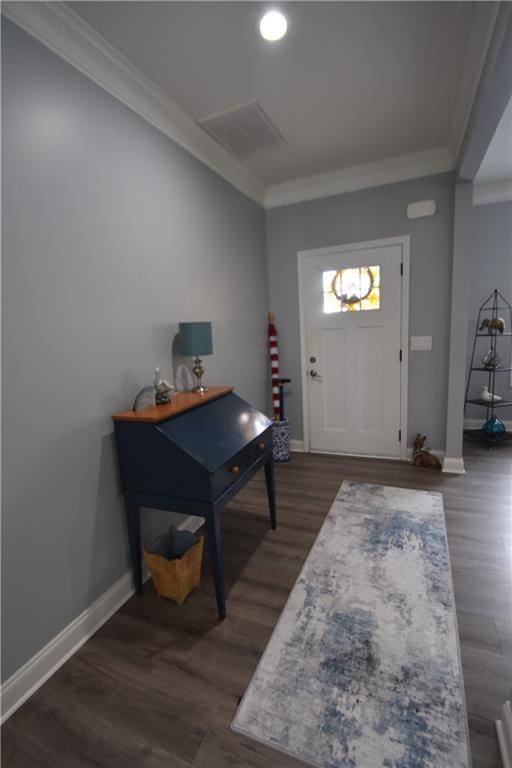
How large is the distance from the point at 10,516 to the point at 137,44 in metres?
2.16

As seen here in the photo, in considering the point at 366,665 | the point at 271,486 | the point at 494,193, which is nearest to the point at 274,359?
the point at 271,486

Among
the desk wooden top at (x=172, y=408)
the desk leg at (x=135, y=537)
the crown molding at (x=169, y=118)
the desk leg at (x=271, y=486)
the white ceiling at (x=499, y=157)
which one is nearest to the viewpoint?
the crown molding at (x=169, y=118)

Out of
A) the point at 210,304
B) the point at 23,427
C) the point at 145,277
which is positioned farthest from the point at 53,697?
the point at 210,304

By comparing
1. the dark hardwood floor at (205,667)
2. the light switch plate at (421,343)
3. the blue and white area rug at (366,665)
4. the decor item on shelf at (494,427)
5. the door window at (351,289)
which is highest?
the door window at (351,289)

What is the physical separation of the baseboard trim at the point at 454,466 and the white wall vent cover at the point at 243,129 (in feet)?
9.83

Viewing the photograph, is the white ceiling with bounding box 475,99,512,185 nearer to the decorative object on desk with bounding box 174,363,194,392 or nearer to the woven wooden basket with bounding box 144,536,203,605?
the decorative object on desk with bounding box 174,363,194,392

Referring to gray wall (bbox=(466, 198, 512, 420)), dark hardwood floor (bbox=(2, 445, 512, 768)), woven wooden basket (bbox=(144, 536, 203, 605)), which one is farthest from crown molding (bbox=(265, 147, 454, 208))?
woven wooden basket (bbox=(144, 536, 203, 605))

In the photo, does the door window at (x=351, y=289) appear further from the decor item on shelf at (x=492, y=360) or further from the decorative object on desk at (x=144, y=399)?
the decorative object on desk at (x=144, y=399)

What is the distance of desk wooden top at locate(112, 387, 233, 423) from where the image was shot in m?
1.60

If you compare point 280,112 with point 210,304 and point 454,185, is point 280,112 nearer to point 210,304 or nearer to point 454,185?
point 210,304

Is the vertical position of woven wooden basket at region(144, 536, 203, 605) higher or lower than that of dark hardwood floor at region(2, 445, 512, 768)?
higher

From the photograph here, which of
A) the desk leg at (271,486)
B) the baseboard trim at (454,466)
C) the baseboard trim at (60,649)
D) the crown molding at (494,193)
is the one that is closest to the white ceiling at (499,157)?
the crown molding at (494,193)

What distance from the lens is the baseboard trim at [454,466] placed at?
3.00m

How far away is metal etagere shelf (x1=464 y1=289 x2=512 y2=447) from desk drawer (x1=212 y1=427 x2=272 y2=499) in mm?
2908
